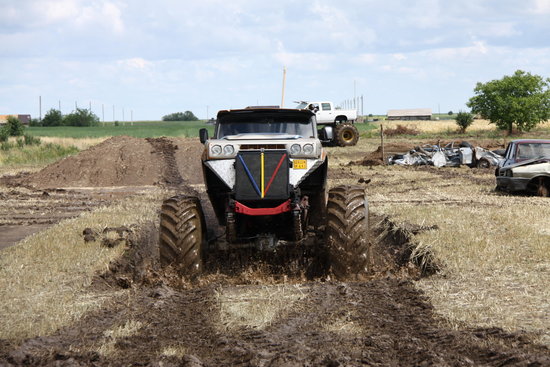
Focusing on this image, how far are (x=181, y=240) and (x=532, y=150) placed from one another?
41.0ft

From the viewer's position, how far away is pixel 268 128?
32.3 feet

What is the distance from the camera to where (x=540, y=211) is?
13570 mm

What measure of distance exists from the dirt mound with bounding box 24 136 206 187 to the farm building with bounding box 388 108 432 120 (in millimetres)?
113218

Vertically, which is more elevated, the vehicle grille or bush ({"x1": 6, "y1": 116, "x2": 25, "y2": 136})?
bush ({"x1": 6, "y1": 116, "x2": 25, "y2": 136})

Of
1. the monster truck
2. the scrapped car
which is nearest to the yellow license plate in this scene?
the monster truck

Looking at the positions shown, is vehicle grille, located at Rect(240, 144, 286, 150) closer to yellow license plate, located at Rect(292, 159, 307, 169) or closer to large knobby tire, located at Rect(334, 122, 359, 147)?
yellow license plate, located at Rect(292, 159, 307, 169)

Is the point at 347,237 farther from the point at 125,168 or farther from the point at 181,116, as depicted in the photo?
the point at 181,116

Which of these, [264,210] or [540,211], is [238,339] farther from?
[540,211]

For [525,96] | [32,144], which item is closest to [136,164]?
[32,144]

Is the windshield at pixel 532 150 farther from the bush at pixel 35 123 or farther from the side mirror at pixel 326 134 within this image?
the bush at pixel 35 123

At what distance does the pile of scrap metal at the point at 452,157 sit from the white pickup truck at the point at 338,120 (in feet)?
36.1

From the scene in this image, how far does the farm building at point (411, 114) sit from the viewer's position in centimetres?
14038

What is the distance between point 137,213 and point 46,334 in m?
8.78

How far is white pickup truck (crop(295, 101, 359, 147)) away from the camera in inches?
1607
